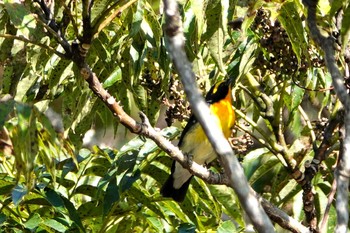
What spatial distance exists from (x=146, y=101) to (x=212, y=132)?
66.2 inches

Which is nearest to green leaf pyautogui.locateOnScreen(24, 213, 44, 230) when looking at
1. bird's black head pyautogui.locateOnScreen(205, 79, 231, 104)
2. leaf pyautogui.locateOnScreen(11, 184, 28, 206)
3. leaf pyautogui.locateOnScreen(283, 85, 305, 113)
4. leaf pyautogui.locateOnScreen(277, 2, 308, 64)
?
Result: leaf pyautogui.locateOnScreen(11, 184, 28, 206)

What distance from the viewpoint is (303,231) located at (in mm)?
3240

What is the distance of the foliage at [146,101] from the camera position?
3.16 m

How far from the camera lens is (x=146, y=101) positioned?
139 inches

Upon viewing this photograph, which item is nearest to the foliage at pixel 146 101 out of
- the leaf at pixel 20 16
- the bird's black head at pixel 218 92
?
the leaf at pixel 20 16

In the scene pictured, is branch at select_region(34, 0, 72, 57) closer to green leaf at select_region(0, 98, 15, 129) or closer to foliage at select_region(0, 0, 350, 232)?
foliage at select_region(0, 0, 350, 232)

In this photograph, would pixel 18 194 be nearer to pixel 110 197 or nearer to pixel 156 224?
pixel 110 197

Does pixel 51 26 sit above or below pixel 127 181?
above

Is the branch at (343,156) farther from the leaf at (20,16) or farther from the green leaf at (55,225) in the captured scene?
the green leaf at (55,225)

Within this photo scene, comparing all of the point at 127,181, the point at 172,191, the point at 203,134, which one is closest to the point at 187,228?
the point at 127,181

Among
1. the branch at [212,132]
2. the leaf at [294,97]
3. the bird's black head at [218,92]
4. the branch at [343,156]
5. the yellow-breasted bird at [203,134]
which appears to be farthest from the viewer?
the bird's black head at [218,92]

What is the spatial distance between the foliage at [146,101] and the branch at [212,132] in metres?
0.99

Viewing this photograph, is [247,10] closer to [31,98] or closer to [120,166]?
[120,166]

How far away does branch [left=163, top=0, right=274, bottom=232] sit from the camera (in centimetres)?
182
